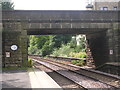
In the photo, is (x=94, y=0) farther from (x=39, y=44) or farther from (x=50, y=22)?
(x=39, y=44)

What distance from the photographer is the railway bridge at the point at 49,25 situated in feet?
54.4

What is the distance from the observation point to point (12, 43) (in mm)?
16734

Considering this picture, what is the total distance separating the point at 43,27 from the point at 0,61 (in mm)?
4952

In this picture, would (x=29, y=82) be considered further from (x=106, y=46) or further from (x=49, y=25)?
(x=106, y=46)

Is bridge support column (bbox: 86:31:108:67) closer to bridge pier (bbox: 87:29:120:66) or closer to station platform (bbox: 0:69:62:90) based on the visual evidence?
bridge pier (bbox: 87:29:120:66)

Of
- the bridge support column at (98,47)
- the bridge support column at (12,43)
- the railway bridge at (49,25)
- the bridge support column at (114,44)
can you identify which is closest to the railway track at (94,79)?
the bridge support column at (114,44)

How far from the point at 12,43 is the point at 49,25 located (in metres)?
3.78

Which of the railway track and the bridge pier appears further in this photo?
the bridge pier

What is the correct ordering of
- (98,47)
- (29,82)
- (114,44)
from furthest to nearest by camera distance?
1. (98,47)
2. (114,44)
3. (29,82)

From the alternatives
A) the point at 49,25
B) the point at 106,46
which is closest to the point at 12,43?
the point at 49,25

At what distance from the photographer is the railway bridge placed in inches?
653

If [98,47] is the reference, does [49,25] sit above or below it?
above

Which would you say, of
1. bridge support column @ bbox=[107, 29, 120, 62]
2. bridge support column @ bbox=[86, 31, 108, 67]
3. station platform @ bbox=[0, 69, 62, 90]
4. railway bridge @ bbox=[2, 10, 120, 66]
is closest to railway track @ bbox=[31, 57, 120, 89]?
station platform @ bbox=[0, 69, 62, 90]

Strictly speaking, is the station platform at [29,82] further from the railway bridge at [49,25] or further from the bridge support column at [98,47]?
the bridge support column at [98,47]
